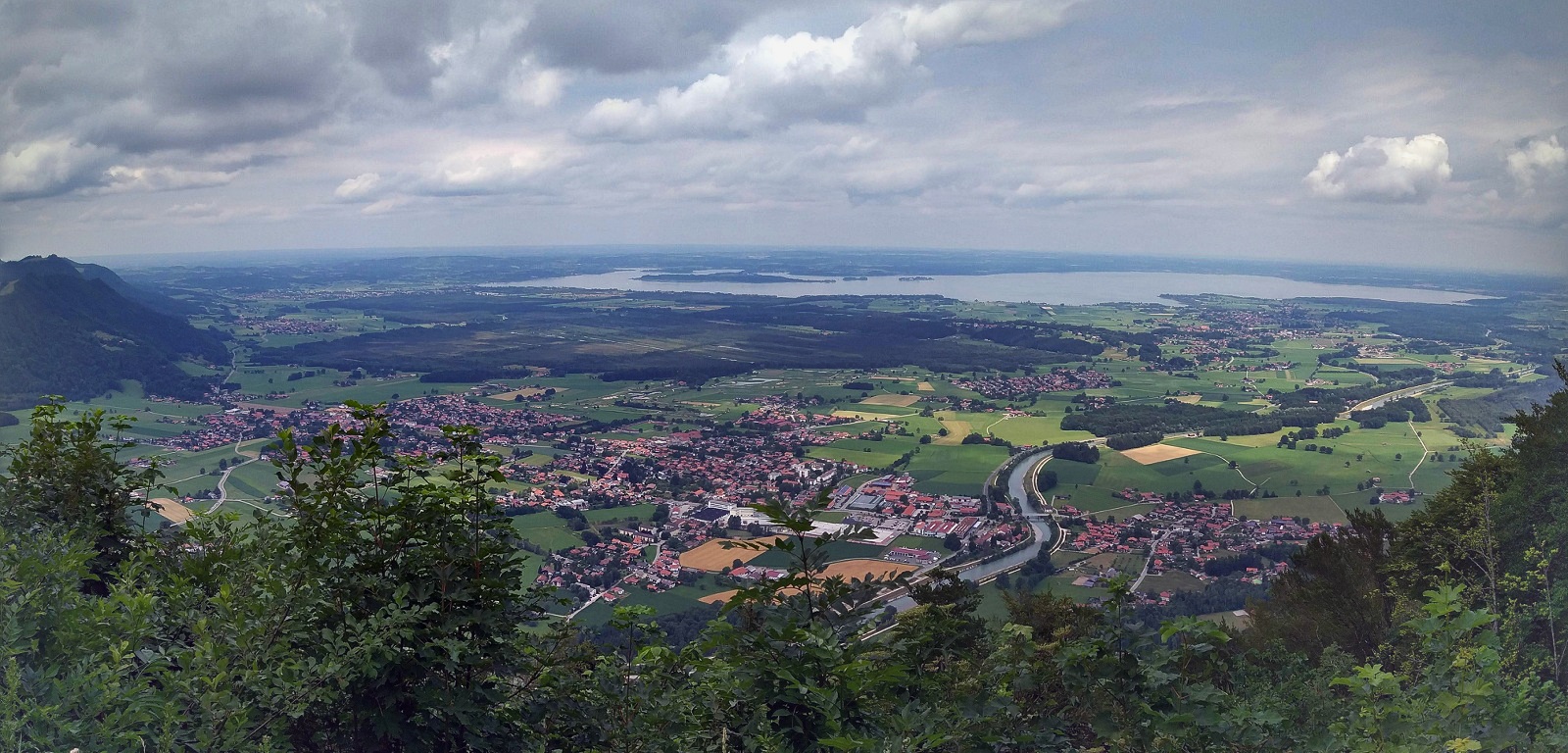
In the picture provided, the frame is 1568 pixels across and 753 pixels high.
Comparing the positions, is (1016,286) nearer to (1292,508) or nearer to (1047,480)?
(1047,480)

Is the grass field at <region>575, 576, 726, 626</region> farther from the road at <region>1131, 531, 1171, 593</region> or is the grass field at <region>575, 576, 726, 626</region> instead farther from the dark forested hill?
the dark forested hill

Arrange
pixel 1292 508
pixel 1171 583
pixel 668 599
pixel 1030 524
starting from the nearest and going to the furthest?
pixel 668 599
pixel 1171 583
pixel 1030 524
pixel 1292 508

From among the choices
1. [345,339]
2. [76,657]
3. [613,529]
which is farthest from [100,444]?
[345,339]

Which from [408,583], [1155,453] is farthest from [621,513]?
[1155,453]

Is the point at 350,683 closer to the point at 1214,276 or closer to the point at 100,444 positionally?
the point at 100,444

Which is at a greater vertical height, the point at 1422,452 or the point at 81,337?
the point at 81,337

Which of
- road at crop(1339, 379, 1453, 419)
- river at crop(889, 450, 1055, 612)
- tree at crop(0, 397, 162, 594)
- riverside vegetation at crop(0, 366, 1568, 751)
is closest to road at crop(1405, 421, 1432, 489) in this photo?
road at crop(1339, 379, 1453, 419)
